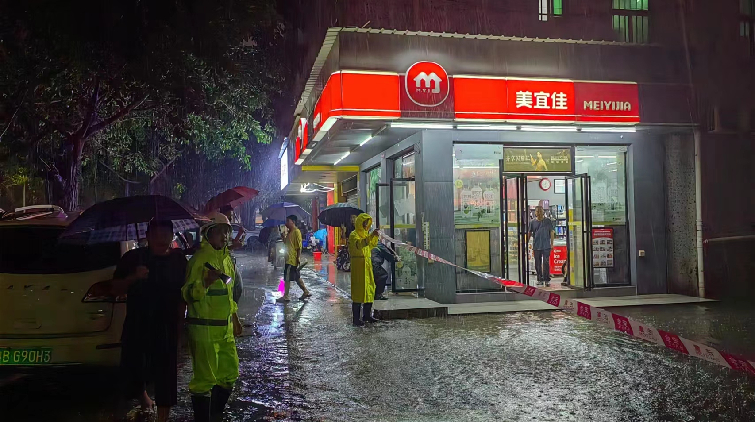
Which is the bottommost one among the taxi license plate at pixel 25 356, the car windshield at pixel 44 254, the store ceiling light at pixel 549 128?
the taxi license plate at pixel 25 356

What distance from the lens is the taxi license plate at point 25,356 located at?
17.5 ft

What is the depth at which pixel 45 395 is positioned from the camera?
5.79 m

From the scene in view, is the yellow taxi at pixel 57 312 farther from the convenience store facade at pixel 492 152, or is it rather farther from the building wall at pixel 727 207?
the building wall at pixel 727 207

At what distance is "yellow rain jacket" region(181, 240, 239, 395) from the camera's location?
4.54m

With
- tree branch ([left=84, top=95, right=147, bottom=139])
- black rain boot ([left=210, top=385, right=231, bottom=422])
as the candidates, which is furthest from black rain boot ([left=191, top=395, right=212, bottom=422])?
tree branch ([left=84, top=95, right=147, bottom=139])

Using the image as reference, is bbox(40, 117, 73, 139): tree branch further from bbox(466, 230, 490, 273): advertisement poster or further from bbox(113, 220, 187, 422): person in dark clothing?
bbox(113, 220, 187, 422): person in dark clothing

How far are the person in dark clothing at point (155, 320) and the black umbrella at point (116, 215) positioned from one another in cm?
80

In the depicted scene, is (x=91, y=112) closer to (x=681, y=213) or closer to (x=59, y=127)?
(x=59, y=127)

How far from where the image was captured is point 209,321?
15.0 ft

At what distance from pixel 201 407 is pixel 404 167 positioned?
358 inches

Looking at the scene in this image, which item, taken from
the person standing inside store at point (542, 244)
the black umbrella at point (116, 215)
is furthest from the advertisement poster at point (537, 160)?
the black umbrella at point (116, 215)

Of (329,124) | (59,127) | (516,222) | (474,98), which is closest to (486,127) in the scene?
(474,98)

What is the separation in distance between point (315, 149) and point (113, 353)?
9172mm

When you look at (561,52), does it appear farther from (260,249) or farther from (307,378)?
(260,249)
